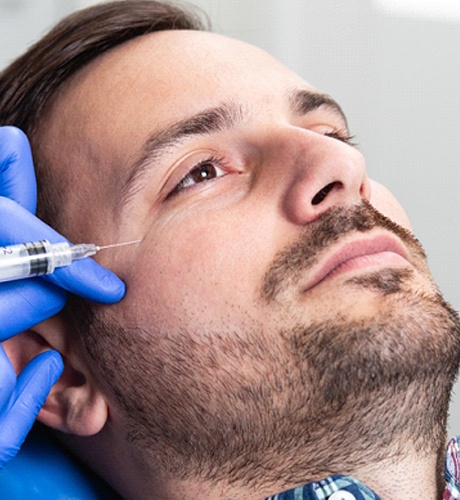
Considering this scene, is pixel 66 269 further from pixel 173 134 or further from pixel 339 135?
pixel 339 135

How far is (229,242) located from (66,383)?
0.44 meters

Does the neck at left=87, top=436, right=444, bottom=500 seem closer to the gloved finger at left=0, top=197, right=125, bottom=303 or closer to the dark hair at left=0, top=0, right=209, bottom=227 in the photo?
the gloved finger at left=0, top=197, right=125, bottom=303

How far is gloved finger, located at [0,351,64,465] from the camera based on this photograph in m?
1.15

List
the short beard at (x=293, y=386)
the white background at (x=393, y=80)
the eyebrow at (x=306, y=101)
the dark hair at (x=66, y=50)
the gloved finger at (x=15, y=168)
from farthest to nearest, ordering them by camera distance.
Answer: the white background at (x=393, y=80)
the dark hair at (x=66, y=50)
the eyebrow at (x=306, y=101)
the gloved finger at (x=15, y=168)
the short beard at (x=293, y=386)

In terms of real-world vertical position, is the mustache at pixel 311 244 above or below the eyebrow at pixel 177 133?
below

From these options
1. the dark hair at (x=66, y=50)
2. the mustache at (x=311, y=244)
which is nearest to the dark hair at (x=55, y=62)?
the dark hair at (x=66, y=50)

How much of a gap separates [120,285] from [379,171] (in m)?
1.26

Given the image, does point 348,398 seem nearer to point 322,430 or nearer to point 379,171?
point 322,430

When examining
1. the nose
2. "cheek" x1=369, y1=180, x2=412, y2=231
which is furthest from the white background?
the nose

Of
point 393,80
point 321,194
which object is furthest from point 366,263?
point 393,80

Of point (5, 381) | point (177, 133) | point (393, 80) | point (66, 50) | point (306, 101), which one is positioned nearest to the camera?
point (5, 381)

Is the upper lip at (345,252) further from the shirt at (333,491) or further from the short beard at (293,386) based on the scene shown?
the shirt at (333,491)

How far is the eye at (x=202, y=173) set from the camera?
4.07 feet

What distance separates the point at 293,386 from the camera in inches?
43.3
